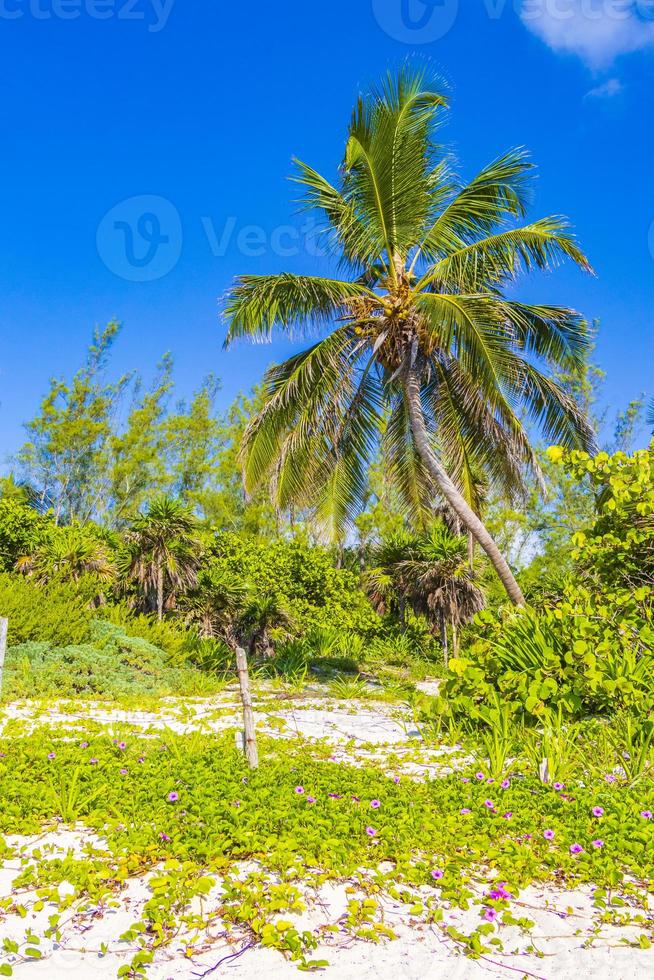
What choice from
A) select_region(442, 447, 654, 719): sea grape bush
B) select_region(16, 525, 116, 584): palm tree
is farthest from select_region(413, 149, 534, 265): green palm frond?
select_region(16, 525, 116, 584): palm tree

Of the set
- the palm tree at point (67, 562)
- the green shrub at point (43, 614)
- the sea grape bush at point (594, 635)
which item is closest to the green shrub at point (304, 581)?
the palm tree at point (67, 562)

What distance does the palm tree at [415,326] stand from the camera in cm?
975

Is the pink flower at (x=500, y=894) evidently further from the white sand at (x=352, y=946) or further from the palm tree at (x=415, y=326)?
the palm tree at (x=415, y=326)

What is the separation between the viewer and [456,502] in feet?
32.8

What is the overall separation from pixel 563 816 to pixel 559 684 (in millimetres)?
2464

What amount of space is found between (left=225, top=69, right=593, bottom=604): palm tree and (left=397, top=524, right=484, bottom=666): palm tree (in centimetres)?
417

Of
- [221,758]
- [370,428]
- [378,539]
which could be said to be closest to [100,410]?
[378,539]

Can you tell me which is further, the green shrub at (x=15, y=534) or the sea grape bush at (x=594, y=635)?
the green shrub at (x=15, y=534)

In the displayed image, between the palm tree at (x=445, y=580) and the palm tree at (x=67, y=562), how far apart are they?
7.03 m

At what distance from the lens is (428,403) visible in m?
11.8

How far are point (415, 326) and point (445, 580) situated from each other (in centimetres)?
725

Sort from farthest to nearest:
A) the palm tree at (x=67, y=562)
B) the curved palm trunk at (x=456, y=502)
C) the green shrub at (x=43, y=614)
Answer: the palm tree at (x=67, y=562) < the green shrub at (x=43, y=614) < the curved palm trunk at (x=456, y=502)

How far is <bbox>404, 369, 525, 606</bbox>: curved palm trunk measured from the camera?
9797 millimetres

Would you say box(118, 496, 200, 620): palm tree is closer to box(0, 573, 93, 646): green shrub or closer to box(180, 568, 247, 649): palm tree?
box(180, 568, 247, 649): palm tree
